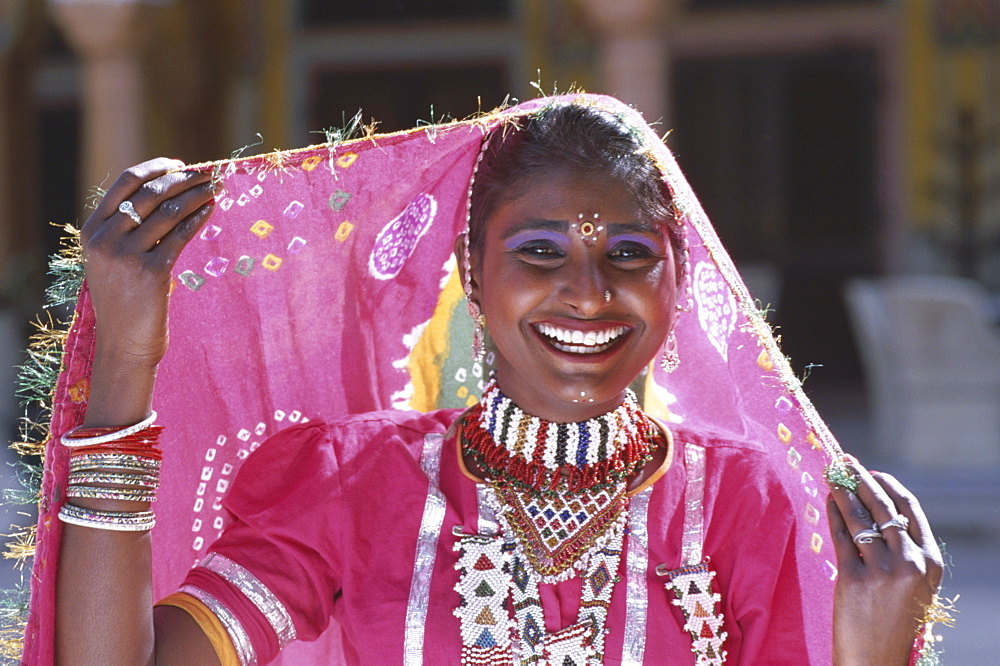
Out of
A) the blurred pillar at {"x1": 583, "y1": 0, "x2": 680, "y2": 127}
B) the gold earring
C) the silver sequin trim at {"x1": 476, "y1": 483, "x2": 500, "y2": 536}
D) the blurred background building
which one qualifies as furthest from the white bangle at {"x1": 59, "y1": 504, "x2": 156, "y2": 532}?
the blurred background building

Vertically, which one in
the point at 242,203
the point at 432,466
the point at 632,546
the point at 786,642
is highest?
the point at 242,203

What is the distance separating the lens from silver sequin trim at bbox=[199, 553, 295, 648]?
1605mm

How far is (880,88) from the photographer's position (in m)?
9.40

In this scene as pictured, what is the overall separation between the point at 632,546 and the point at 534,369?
0.95 ft

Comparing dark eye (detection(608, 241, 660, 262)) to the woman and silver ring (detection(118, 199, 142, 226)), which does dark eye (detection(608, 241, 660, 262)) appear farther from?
silver ring (detection(118, 199, 142, 226))

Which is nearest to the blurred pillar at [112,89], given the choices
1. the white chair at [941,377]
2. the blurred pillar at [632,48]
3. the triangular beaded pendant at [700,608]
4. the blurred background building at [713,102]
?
the blurred background building at [713,102]

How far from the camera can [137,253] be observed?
1.44 meters

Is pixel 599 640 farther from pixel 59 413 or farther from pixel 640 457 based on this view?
pixel 59 413

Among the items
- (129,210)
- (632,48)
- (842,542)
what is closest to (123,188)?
(129,210)

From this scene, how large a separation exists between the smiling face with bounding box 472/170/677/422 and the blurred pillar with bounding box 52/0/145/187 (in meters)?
6.89

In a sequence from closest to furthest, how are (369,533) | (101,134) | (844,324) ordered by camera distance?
(369,533) < (101,134) < (844,324)

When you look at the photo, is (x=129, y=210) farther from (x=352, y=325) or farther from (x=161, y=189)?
(x=352, y=325)

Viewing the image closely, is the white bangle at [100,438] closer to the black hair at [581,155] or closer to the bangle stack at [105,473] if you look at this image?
the bangle stack at [105,473]

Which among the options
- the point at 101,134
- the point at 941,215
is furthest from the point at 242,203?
the point at 941,215
